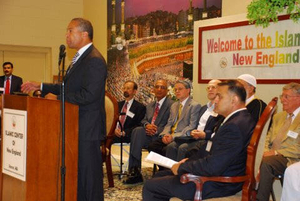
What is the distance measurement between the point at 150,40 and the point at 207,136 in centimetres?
356

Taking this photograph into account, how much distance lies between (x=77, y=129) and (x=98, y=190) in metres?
0.54

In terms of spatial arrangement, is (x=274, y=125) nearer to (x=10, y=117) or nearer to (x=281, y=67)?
(x=281, y=67)

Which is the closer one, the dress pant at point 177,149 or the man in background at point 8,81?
the dress pant at point 177,149

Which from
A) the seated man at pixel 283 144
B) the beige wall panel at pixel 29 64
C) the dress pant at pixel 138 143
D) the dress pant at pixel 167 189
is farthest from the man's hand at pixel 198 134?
the beige wall panel at pixel 29 64

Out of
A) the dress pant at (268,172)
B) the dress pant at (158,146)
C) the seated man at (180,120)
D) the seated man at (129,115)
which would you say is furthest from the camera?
the seated man at (129,115)

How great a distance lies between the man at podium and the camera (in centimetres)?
307

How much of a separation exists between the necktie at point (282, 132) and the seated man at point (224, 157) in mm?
1259

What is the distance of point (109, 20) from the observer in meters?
8.83

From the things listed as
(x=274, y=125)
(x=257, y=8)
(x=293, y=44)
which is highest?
(x=257, y=8)

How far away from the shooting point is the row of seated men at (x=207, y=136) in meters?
2.76

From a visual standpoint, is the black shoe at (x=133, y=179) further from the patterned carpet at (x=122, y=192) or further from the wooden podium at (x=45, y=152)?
the wooden podium at (x=45, y=152)

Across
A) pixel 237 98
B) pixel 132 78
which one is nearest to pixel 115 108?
pixel 237 98

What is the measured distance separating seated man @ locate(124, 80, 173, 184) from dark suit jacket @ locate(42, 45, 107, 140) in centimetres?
232

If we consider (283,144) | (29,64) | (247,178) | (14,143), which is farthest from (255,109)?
(29,64)
